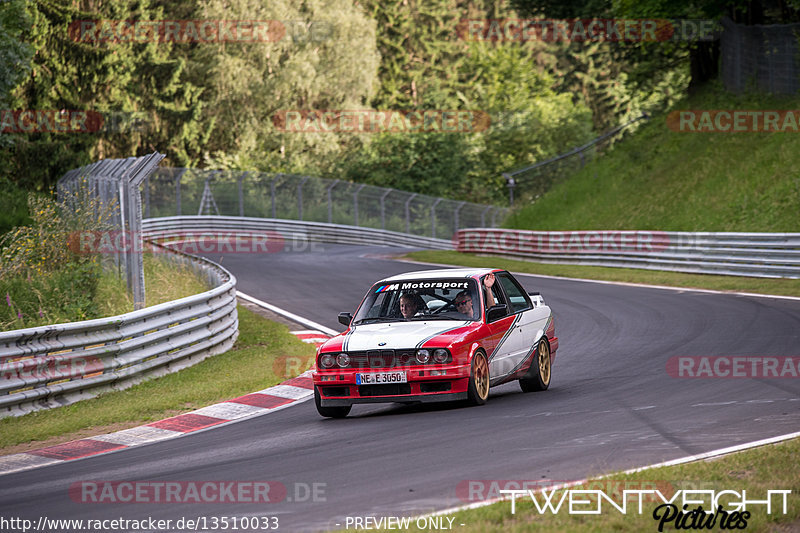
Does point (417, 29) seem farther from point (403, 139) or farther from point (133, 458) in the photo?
point (133, 458)

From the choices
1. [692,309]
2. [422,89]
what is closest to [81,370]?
[692,309]

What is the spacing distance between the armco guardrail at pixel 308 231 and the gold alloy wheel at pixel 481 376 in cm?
3652

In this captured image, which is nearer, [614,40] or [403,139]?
[614,40]

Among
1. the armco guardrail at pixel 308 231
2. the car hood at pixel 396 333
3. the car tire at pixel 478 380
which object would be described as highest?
the car hood at pixel 396 333

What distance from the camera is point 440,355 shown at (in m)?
9.78

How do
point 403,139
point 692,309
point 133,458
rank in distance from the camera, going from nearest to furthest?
point 133,458, point 692,309, point 403,139

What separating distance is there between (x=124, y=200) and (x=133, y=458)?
23.6ft

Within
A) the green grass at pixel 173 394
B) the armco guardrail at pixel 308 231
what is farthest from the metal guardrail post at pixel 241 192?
the green grass at pixel 173 394

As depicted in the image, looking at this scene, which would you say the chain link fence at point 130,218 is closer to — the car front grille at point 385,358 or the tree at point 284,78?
the car front grille at point 385,358

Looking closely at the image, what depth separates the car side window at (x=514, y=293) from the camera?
11711 millimetres

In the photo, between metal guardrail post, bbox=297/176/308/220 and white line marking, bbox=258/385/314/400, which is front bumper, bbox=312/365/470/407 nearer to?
white line marking, bbox=258/385/314/400

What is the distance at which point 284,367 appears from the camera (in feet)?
47.2

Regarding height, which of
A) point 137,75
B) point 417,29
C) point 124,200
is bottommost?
point 124,200

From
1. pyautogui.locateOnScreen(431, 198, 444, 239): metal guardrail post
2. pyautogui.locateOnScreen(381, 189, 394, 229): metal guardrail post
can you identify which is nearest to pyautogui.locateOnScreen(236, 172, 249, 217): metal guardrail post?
pyautogui.locateOnScreen(381, 189, 394, 229): metal guardrail post
